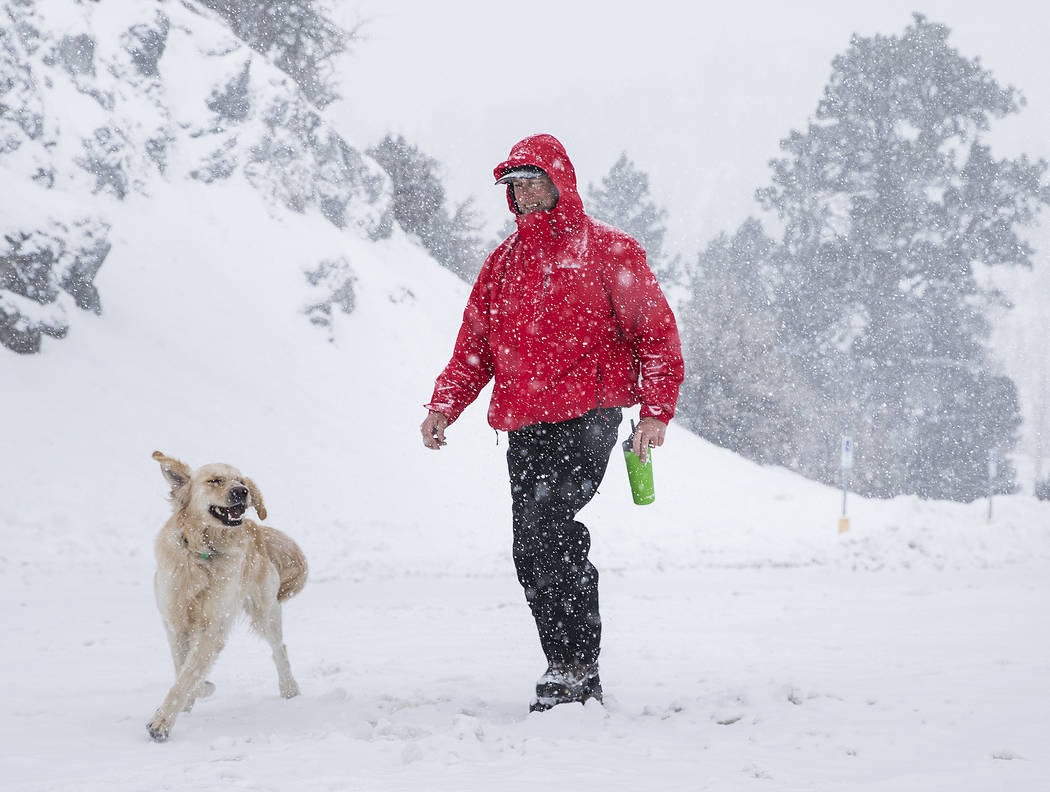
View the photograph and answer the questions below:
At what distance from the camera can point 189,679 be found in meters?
3.54

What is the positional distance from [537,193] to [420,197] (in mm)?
26026

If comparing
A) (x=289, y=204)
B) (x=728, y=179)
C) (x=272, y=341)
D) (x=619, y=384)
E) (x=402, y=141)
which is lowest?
(x=619, y=384)

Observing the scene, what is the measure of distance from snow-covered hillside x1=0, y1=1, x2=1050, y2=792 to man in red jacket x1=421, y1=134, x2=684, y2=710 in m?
0.49

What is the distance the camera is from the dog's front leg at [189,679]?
3328 millimetres

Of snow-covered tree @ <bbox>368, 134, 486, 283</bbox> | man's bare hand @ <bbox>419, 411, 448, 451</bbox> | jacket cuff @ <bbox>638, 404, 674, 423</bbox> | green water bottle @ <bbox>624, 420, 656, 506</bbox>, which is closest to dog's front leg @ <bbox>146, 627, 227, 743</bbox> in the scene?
man's bare hand @ <bbox>419, 411, 448, 451</bbox>

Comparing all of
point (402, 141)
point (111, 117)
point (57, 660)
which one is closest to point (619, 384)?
point (57, 660)

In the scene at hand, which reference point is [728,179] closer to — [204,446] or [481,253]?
[481,253]

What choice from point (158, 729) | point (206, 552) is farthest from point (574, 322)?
point (158, 729)

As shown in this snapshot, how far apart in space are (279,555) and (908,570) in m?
8.06

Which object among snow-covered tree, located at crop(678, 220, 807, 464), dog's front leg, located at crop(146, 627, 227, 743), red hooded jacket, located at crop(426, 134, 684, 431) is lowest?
dog's front leg, located at crop(146, 627, 227, 743)

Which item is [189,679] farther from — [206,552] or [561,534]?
[561,534]

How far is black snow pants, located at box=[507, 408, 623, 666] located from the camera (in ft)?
12.0

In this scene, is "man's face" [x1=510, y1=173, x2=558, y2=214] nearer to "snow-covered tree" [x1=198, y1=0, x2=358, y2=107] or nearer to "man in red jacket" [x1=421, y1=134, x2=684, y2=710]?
"man in red jacket" [x1=421, y1=134, x2=684, y2=710]

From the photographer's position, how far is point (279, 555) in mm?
4531
